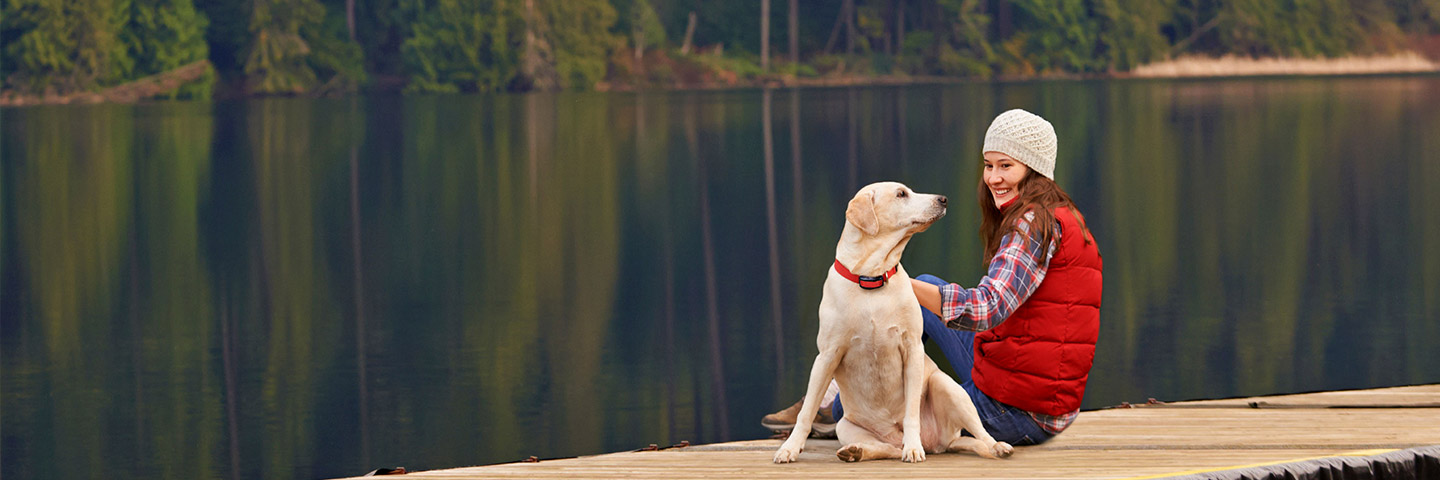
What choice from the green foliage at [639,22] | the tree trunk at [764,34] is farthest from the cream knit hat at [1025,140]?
the tree trunk at [764,34]

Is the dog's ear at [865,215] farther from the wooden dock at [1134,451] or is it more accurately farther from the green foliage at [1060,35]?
the green foliage at [1060,35]

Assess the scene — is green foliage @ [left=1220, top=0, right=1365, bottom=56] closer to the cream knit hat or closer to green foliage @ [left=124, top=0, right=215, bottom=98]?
green foliage @ [left=124, top=0, right=215, bottom=98]

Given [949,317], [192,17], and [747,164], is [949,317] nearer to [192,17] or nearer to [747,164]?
[747,164]

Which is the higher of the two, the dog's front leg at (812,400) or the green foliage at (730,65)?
the green foliage at (730,65)

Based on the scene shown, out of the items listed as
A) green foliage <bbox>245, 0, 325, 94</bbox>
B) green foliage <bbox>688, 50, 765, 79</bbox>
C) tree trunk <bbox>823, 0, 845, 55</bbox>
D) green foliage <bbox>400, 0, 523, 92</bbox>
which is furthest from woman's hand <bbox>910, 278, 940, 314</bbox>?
tree trunk <bbox>823, 0, 845, 55</bbox>

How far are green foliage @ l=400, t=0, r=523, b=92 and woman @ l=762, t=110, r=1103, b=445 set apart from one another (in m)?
56.5

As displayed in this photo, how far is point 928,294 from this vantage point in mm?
4684

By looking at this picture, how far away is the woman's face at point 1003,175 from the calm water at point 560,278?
5206 mm

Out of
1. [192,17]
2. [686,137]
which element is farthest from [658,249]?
[192,17]

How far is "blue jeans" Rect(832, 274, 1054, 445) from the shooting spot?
16.3ft

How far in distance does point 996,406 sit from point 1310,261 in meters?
13.8

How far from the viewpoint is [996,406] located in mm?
4957

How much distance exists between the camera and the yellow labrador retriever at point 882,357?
4480mm

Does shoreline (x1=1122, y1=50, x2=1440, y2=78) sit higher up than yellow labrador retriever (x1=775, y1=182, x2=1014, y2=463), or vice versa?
shoreline (x1=1122, y1=50, x2=1440, y2=78)
